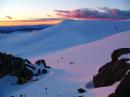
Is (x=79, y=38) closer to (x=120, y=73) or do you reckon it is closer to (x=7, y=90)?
(x=7, y=90)

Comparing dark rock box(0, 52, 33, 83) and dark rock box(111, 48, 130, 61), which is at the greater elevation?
dark rock box(111, 48, 130, 61)

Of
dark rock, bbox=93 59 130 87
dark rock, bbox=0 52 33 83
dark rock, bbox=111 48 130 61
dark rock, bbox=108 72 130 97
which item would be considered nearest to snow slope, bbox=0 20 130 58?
dark rock, bbox=0 52 33 83

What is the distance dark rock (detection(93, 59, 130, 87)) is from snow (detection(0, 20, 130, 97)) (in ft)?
2.80

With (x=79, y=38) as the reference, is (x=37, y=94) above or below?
above

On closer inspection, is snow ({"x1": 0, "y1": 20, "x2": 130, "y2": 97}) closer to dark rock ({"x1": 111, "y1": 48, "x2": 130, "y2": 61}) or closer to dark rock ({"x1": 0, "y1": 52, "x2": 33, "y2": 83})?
Answer: dark rock ({"x1": 0, "y1": 52, "x2": 33, "y2": 83})

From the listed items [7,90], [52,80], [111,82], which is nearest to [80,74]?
[52,80]

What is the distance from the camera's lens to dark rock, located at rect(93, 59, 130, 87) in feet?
63.6

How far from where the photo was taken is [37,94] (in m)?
24.0

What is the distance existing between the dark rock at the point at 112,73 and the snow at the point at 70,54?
2.80 ft

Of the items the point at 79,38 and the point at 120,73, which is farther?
the point at 79,38

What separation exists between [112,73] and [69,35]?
7055cm

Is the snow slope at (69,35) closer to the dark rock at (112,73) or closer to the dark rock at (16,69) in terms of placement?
the dark rock at (16,69)

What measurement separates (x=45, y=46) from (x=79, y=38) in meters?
9.17

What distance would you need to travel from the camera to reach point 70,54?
57.7m
